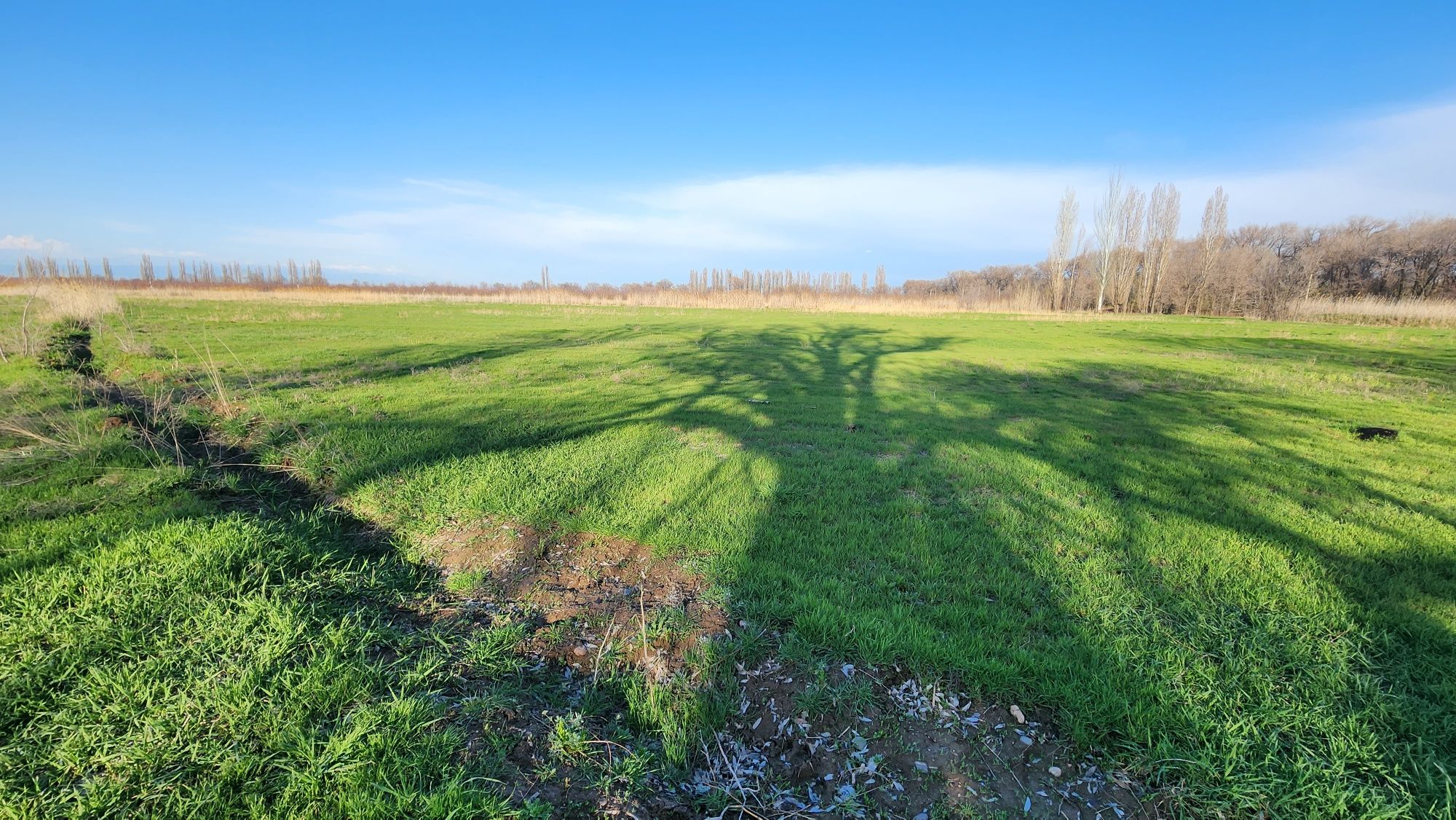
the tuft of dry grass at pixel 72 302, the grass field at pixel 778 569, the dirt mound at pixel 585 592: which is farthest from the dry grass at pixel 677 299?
the dirt mound at pixel 585 592

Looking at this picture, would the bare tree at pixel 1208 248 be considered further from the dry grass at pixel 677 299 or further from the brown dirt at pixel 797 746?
the brown dirt at pixel 797 746

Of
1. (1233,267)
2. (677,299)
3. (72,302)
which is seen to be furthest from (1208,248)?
(72,302)

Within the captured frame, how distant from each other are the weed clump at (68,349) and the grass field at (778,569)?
5.07 ft

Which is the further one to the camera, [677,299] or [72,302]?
[677,299]

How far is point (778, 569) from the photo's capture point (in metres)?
3.97

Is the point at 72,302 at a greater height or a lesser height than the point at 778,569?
greater

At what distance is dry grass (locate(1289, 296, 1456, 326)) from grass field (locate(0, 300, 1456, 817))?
1127 inches

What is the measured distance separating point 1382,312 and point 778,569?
40950mm

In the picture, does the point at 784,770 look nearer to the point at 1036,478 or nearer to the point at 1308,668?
the point at 1308,668

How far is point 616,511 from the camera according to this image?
16.0 ft

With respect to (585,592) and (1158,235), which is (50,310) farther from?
(1158,235)

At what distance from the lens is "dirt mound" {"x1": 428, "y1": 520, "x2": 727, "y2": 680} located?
3.29m

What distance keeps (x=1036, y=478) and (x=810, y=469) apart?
2.32 metres

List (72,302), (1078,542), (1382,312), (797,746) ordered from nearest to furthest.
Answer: (797,746), (1078,542), (72,302), (1382,312)
